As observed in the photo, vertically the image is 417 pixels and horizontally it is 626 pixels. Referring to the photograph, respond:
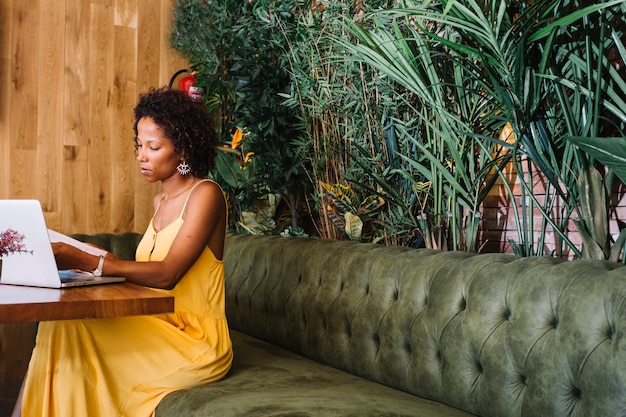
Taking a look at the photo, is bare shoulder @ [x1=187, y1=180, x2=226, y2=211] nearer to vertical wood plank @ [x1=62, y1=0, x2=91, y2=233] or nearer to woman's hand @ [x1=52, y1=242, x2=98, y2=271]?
woman's hand @ [x1=52, y1=242, x2=98, y2=271]

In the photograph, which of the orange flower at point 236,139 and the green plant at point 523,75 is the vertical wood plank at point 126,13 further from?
the green plant at point 523,75

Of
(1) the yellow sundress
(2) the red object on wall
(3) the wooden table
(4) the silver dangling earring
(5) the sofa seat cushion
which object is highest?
(2) the red object on wall

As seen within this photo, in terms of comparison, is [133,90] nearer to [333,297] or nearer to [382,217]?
[382,217]

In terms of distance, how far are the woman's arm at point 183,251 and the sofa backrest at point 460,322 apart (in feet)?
1.72

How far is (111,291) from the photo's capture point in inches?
69.4

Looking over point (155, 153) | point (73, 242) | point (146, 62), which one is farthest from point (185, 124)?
point (146, 62)

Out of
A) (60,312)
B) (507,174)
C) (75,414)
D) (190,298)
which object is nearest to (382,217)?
(507,174)

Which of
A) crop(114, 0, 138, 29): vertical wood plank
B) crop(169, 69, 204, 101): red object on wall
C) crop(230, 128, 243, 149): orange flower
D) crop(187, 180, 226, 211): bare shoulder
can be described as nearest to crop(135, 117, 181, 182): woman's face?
crop(187, 180, 226, 211): bare shoulder

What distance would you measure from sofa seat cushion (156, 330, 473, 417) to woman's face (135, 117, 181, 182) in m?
0.66

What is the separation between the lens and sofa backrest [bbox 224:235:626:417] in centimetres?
163

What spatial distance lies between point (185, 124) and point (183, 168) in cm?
14

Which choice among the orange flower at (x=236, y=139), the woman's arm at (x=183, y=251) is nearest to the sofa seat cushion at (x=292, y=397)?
the woman's arm at (x=183, y=251)

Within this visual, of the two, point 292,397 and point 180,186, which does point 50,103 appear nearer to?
point 180,186

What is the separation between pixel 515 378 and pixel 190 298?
3.15 ft
